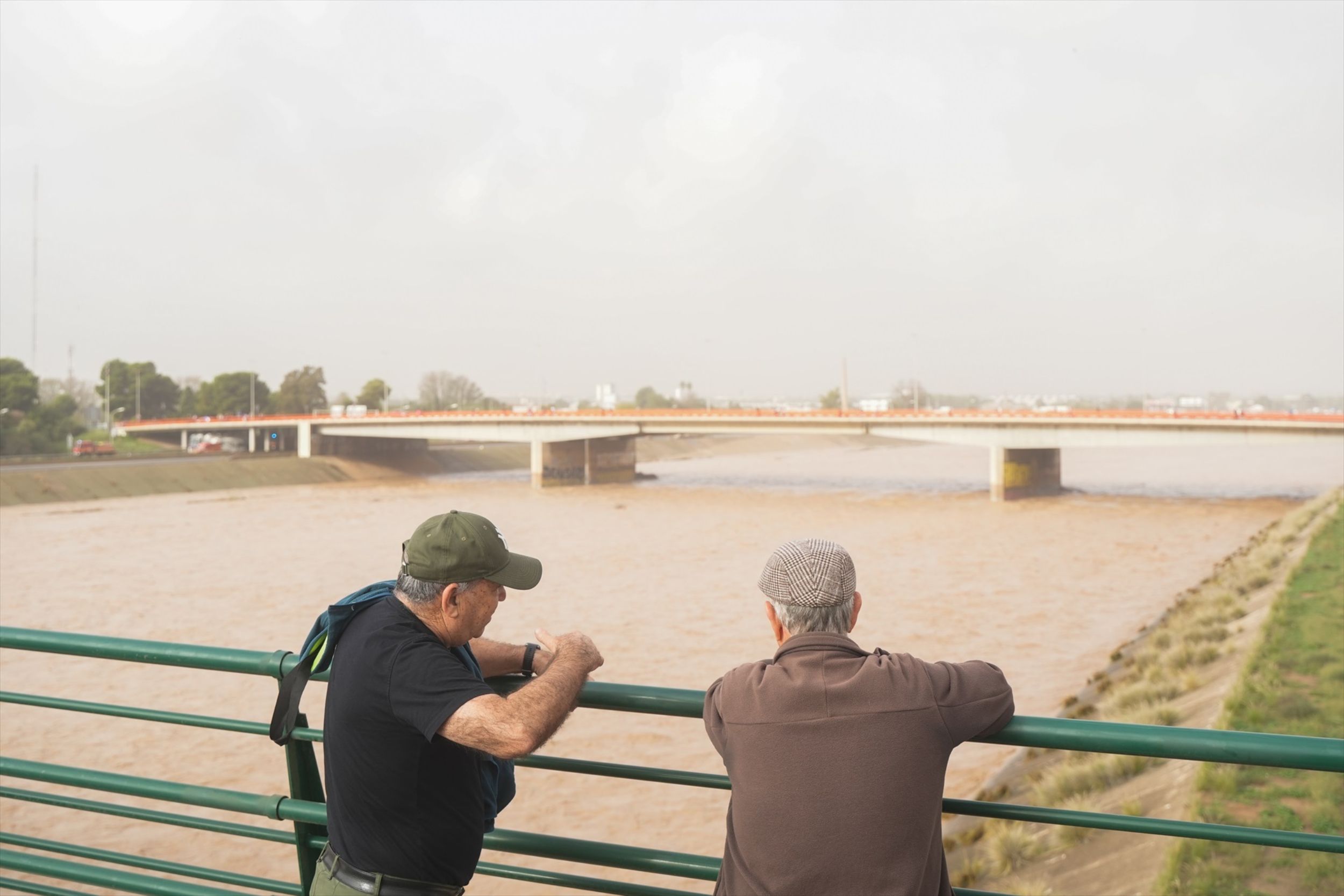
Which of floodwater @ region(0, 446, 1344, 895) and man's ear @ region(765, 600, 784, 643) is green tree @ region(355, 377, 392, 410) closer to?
floodwater @ region(0, 446, 1344, 895)

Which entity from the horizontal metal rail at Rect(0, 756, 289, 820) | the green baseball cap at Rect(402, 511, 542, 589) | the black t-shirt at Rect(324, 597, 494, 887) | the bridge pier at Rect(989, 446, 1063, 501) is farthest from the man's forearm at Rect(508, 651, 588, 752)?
the bridge pier at Rect(989, 446, 1063, 501)

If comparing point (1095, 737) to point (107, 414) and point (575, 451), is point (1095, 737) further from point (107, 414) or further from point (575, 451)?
point (107, 414)

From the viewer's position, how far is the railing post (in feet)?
10.2

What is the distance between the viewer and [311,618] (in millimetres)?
21031

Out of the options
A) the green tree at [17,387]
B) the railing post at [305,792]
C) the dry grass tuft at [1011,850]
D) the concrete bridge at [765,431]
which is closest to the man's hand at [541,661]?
the railing post at [305,792]

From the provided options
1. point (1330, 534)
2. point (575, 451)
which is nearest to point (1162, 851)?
point (1330, 534)

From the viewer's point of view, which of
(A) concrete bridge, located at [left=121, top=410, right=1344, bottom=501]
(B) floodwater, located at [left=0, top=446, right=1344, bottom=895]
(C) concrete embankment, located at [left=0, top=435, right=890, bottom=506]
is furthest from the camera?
(C) concrete embankment, located at [left=0, top=435, right=890, bottom=506]

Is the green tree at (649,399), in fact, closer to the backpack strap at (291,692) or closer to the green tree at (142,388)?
the green tree at (142,388)

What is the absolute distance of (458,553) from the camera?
263 cm

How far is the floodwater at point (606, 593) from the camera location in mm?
11055

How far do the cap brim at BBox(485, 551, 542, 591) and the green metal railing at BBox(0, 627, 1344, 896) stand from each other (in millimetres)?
301

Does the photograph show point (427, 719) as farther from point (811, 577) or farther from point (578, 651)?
point (811, 577)

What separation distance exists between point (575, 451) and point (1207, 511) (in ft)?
117

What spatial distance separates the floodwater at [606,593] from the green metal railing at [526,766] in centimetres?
609
